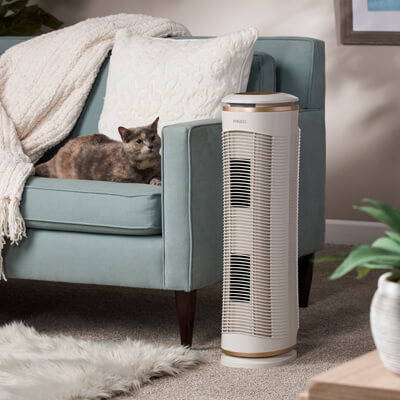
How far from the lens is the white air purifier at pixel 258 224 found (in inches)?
101

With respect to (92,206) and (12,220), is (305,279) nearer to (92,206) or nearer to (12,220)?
(92,206)

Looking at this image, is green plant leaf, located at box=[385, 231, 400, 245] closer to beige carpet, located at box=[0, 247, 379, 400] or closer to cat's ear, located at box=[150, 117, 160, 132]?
beige carpet, located at box=[0, 247, 379, 400]

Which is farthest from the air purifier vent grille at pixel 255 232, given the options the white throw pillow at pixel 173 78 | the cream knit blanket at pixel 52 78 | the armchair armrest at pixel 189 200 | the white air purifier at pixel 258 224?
the cream knit blanket at pixel 52 78

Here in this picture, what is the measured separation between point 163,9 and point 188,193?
6.85 ft

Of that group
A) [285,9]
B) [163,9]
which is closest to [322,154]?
[285,9]

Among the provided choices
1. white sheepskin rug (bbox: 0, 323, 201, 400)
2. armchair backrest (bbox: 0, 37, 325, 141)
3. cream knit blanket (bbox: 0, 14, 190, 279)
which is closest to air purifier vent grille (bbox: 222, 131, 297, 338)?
white sheepskin rug (bbox: 0, 323, 201, 400)

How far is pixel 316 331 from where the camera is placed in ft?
9.71

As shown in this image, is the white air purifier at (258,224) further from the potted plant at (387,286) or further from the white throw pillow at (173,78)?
the potted plant at (387,286)

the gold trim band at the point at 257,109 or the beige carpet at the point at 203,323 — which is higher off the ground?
the gold trim band at the point at 257,109

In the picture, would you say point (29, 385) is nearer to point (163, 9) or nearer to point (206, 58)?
point (206, 58)

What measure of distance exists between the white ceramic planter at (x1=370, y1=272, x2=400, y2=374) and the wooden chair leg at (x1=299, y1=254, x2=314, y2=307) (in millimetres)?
1974

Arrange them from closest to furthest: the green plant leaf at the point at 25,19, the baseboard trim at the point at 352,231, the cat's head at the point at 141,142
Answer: the cat's head at the point at 141,142 < the baseboard trim at the point at 352,231 < the green plant leaf at the point at 25,19

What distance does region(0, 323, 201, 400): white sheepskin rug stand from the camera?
2301 millimetres

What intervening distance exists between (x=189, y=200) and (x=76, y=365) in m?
0.55
